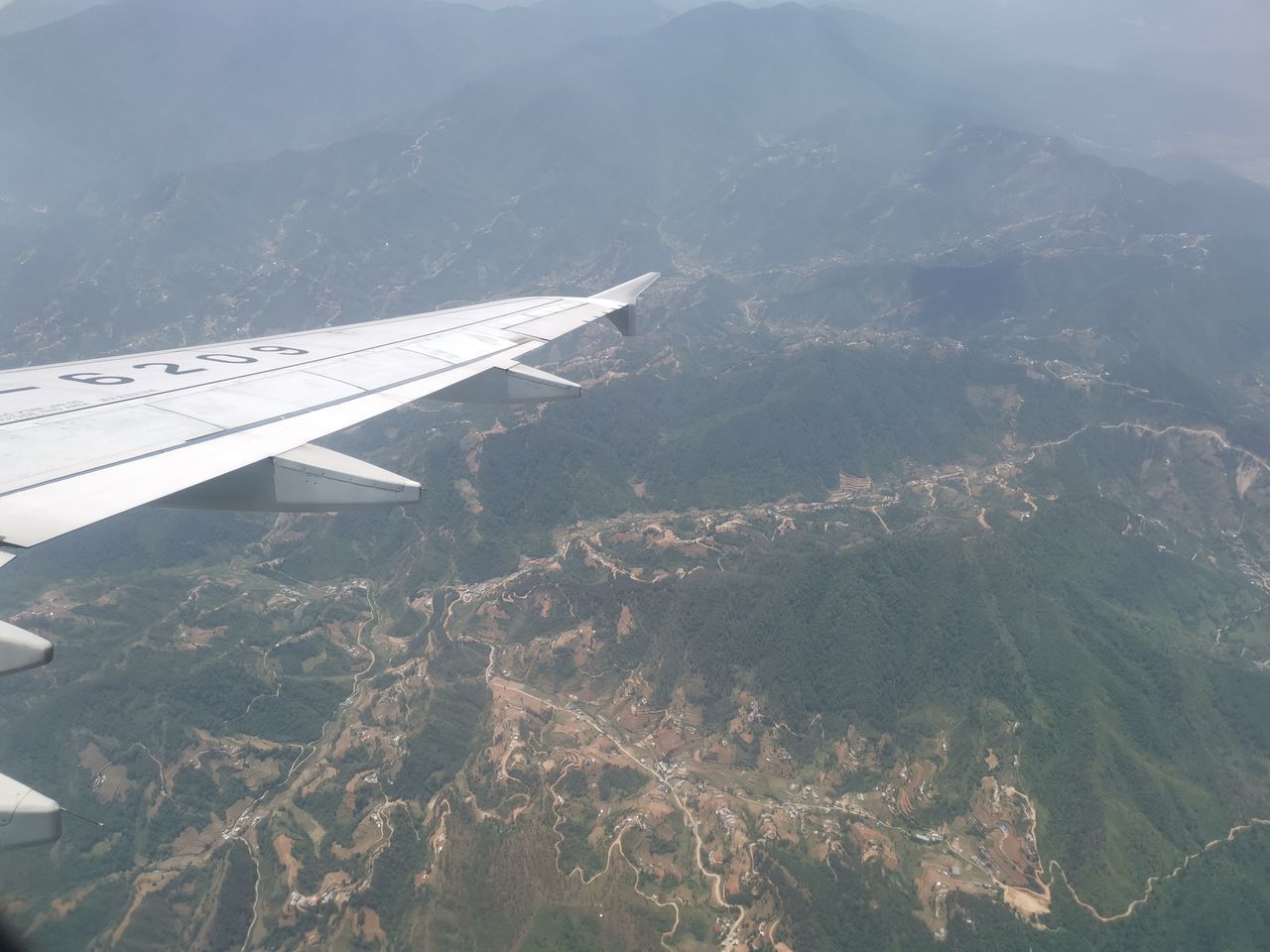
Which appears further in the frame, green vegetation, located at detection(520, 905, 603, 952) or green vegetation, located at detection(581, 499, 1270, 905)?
green vegetation, located at detection(581, 499, 1270, 905)

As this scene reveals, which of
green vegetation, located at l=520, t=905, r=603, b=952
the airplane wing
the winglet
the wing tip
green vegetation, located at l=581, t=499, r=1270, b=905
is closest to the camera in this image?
the airplane wing

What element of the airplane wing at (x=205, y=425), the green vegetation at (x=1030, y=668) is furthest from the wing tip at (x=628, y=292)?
the green vegetation at (x=1030, y=668)

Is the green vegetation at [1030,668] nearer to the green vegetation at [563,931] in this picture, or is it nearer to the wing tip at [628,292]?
the green vegetation at [563,931]

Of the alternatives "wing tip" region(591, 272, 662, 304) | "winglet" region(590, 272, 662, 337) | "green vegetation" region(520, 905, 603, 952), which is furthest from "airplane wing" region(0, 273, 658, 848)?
"green vegetation" region(520, 905, 603, 952)

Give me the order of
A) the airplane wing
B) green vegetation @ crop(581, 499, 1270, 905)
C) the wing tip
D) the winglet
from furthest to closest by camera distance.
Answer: green vegetation @ crop(581, 499, 1270, 905), the wing tip, the winglet, the airplane wing

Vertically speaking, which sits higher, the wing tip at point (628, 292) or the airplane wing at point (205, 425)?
the airplane wing at point (205, 425)

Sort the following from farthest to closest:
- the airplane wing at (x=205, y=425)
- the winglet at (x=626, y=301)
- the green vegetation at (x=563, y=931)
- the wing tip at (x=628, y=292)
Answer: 1. the green vegetation at (x=563, y=931)
2. the wing tip at (x=628, y=292)
3. the winglet at (x=626, y=301)
4. the airplane wing at (x=205, y=425)

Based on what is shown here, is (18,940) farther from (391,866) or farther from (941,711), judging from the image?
(941,711)

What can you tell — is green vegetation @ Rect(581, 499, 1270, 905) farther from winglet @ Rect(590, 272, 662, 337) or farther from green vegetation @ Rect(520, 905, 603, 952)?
winglet @ Rect(590, 272, 662, 337)
